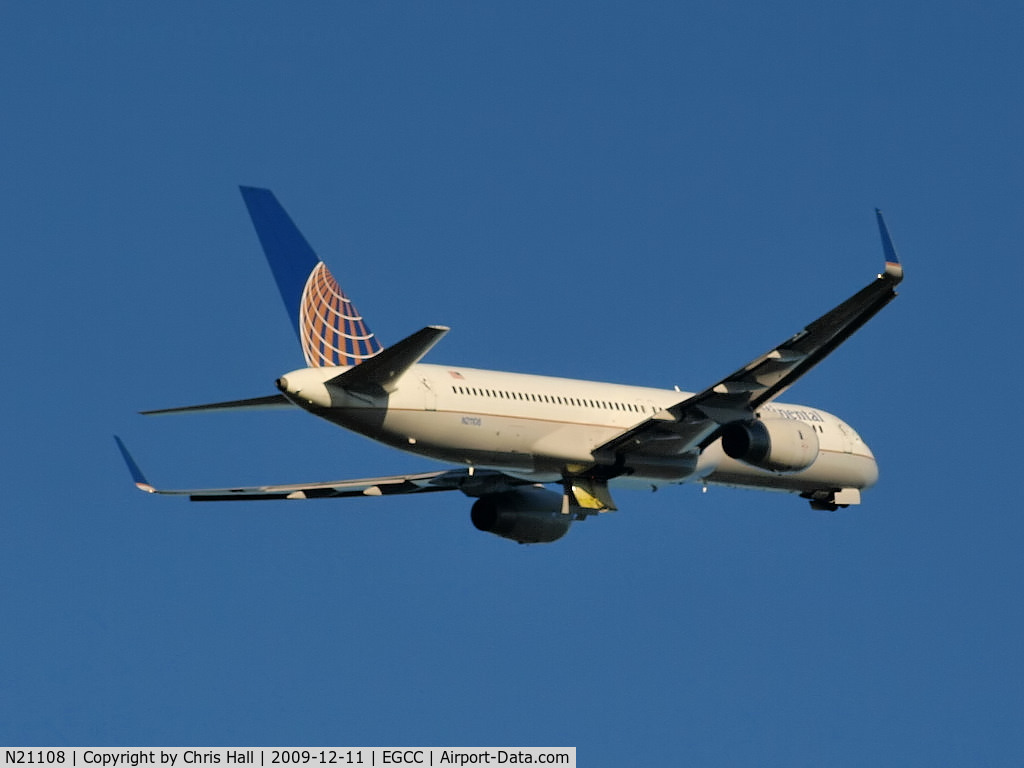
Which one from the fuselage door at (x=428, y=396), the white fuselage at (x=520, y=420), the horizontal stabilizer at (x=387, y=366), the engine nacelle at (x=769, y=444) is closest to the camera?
the horizontal stabilizer at (x=387, y=366)

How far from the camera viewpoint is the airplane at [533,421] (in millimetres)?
39406

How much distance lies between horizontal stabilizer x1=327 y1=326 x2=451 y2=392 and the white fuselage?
0.85 feet

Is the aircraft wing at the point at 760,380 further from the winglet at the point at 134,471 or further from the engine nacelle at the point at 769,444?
the winglet at the point at 134,471

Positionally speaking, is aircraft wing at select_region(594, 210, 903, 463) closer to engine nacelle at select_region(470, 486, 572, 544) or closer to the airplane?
the airplane

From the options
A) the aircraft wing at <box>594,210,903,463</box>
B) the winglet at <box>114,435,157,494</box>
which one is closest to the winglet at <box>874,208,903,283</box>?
the aircraft wing at <box>594,210,903,463</box>

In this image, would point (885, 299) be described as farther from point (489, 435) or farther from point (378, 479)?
point (378, 479)

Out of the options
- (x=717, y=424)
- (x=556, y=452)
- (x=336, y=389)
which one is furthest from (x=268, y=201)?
(x=717, y=424)

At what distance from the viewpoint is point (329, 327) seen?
4025 cm

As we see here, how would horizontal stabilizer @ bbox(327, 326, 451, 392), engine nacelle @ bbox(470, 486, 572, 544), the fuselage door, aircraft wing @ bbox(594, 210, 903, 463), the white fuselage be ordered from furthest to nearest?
1. engine nacelle @ bbox(470, 486, 572, 544)
2. the fuselage door
3. the white fuselage
4. aircraft wing @ bbox(594, 210, 903, 463)
5. horizontal stabilizer @ bbox(327, 326, 451, 392)

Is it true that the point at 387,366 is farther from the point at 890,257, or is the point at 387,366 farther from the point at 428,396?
the point at 890,257

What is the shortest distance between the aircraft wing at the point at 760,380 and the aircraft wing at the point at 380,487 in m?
4.13

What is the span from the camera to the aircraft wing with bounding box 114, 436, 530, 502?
46438mm

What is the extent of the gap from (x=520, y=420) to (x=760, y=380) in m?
5.40

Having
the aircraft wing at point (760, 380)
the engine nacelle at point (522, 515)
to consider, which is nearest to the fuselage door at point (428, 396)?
the aircraft wing at point (760, 380)
